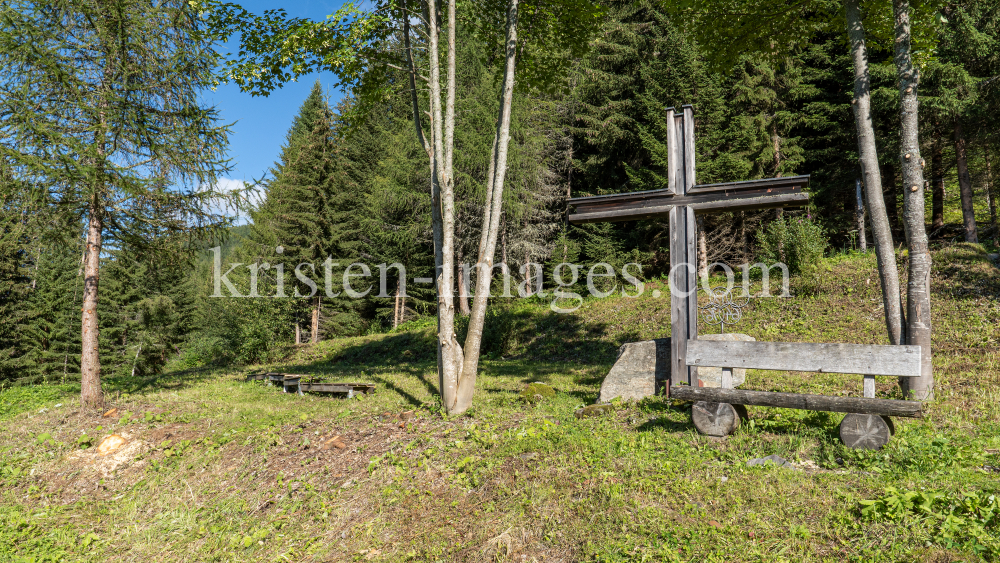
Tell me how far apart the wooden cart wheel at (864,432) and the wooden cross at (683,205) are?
1943 mm

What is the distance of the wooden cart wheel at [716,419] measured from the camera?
5.30m

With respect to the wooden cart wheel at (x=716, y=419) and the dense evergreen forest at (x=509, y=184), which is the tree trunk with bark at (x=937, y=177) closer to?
the dense evergreen forest at (x=509, y=184)

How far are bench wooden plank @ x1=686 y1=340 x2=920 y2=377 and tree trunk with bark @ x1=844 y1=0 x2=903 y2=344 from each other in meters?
2.13

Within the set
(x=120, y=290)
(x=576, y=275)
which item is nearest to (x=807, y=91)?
(x=576, y=275)

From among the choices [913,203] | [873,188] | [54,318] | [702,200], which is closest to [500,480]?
[702,200]

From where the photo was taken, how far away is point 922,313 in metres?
6.29

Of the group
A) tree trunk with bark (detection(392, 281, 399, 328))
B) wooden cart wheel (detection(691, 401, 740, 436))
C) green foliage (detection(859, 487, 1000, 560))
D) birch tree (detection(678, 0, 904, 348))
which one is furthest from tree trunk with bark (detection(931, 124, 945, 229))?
tree trunk with bark (detection(392, 281, 399, 328))

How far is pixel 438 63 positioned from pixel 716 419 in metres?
5.94

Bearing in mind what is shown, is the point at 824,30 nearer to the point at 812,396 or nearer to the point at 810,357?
the point at 810,357

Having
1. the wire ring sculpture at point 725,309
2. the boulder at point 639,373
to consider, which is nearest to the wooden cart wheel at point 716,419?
the boulder at point 639,373

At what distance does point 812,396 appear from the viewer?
493 centimetres

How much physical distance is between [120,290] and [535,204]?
22.6 meters

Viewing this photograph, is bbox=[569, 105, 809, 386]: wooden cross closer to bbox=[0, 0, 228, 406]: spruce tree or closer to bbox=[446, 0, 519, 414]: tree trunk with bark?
bbox=[446, 0, 519, 414]: tree trunk with bark

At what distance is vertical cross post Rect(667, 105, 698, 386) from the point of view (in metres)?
6.95
